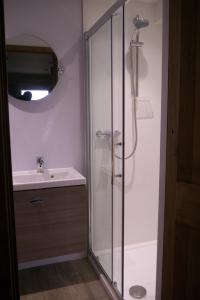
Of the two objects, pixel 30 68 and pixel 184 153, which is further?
pixel 30 68

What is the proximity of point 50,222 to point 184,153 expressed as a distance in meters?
1.45

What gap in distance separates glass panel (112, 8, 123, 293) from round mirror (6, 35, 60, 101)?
0.68 meters

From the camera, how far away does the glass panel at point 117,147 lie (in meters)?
1.87

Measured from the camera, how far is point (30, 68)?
2295 mm

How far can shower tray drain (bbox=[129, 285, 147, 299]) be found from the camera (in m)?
1.94

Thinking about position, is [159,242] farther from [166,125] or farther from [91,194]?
[91,194]

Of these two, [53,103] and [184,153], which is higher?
[53,103]

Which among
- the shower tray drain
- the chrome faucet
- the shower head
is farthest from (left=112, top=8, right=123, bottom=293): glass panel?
the chrome faucet

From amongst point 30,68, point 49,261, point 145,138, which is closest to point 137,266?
point 49,261

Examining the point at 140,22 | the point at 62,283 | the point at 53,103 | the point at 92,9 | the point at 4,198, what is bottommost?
the point at 62,283

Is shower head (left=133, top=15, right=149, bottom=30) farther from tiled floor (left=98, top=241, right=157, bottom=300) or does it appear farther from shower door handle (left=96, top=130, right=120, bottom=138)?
tiled floor (left=98, top=241, right=157, bottom=300)

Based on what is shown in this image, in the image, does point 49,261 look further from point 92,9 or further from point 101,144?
point 92,9

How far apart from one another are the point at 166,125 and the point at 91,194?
4.77ft

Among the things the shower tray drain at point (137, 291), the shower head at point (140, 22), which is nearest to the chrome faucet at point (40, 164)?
the shower tray drain at point (137, 291)
